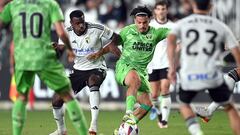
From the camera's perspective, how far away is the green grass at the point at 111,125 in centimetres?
1575

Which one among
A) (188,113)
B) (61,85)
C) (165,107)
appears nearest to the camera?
(188,113)

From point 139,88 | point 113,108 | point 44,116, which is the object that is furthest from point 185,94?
point 113,108

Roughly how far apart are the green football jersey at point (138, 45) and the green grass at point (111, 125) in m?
1.65

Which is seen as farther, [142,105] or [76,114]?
[142,105]

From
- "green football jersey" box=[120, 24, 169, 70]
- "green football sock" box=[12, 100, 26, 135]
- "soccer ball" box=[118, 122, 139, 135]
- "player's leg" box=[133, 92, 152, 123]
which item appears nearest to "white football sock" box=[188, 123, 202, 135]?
"soccer ball" box=[118, 122, 139, 135]

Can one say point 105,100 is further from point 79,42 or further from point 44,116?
point 79,42

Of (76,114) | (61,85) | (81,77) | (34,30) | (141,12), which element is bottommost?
(76,114)

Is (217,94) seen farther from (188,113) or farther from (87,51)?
(87,51)

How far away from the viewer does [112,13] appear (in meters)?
24.1

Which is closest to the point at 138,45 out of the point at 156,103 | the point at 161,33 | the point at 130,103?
the point at 161,33

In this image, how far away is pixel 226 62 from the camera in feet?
77.3

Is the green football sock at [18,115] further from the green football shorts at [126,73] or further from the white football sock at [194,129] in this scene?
the green football shorts at [126,73]

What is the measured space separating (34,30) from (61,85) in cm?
84

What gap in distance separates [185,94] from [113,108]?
1165cm
